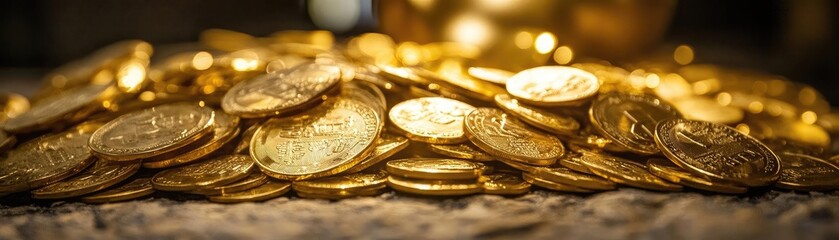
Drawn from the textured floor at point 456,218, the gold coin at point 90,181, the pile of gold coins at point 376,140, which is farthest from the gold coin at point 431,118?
the gold coin at point 90,181

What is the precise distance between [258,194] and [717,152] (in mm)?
571

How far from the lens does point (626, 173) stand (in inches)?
31.3

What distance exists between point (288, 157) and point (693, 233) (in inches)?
18.6

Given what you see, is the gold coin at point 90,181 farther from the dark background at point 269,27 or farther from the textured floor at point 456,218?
the dark background at point 269,27

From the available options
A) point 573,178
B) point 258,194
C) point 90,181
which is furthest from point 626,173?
point 90,181

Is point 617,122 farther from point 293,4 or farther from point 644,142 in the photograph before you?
point 293,4

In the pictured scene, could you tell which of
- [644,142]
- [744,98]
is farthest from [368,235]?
[744,98]

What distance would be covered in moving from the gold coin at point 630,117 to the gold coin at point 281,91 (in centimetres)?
38

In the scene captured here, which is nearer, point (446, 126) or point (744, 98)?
point (446, 126)

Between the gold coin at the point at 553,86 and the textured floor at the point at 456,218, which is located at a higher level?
the gold coin at the point at 553,86

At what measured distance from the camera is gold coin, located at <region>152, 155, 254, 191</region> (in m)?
0.80

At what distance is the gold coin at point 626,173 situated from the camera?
2.57ft

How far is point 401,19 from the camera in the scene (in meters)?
1.43

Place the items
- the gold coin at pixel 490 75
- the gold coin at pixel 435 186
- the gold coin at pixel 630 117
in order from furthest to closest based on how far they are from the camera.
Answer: the gold coin at pixel 490 75
the gold coin at pixel 630 117
the gold coin at pixel 435 186
